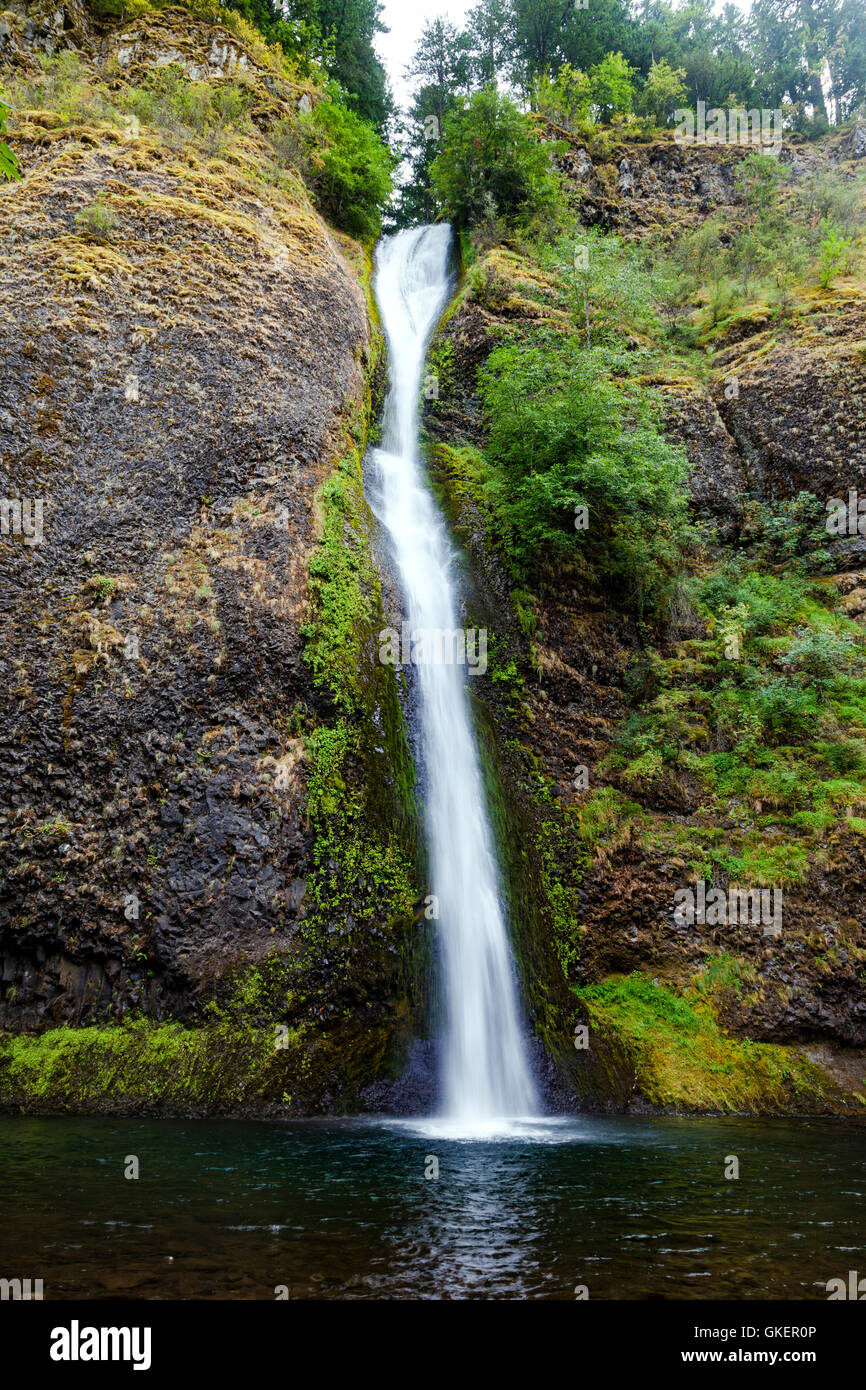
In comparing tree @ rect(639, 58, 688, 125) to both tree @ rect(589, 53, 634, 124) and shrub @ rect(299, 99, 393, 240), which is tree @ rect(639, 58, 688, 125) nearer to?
tree @ rect(589, 53, 634, 124)

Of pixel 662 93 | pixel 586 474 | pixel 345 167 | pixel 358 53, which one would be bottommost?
pixel 586 474

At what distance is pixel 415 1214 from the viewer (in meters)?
4.17

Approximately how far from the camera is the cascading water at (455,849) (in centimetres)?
773

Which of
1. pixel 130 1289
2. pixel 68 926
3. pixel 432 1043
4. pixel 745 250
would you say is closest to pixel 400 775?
pixel 432 1043

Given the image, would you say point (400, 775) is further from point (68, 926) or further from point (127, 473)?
point (127, 473)

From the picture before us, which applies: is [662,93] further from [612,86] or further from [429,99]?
[429,99]

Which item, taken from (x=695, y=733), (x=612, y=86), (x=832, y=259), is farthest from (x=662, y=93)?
(x=695, y=733)

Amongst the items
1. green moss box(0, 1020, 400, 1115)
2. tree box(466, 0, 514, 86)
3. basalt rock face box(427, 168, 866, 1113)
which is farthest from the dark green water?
tree box(466, 0, 514, 86)

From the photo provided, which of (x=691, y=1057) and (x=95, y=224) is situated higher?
(x=95, y=224)

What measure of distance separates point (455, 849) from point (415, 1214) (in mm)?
5090

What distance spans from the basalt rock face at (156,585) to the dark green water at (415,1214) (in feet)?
5.92

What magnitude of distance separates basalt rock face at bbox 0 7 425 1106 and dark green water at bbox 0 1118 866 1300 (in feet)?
5.92

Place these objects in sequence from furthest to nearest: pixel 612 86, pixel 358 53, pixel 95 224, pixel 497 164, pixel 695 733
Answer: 1. pixel 358 53
2. pixel 612 86
3. pixel 497 164
4. pixel 95 224
5. pixel 695 733

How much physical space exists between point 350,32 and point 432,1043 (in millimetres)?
31200
